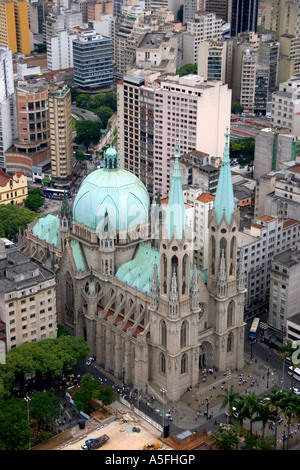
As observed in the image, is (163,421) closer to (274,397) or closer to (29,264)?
(274,397)

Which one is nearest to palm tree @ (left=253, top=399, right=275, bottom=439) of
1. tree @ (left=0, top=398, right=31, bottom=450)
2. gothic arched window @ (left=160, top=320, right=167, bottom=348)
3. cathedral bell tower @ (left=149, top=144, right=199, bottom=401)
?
cathedral bell tower @ (left=149, top=144, right=199, bottom=401)

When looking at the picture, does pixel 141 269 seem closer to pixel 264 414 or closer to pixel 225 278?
pixel 225 278

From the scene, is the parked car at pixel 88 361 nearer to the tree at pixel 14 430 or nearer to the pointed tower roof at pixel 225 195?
the tree at pixel 14 430

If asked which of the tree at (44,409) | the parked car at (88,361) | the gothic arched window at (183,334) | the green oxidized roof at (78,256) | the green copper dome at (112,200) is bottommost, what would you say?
the parked car at (88,361)

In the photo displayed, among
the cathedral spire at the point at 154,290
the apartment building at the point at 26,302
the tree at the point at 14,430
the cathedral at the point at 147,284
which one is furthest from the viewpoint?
the apartment building at the point at 26,302

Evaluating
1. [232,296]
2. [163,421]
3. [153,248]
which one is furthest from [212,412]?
[153,248]

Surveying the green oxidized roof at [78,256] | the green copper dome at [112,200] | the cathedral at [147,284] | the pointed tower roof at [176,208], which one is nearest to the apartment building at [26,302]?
the cathedral at [147,284]
